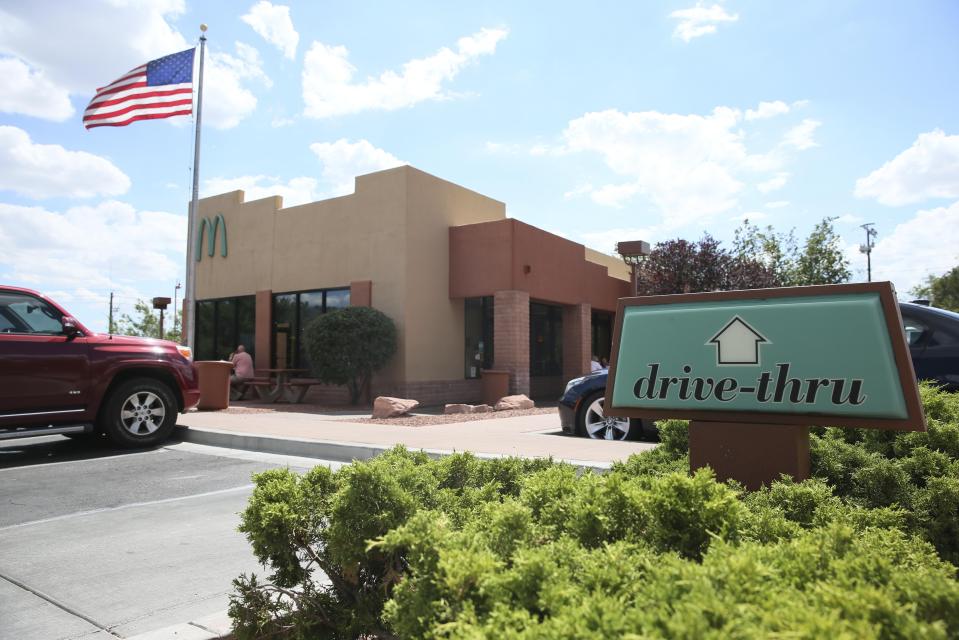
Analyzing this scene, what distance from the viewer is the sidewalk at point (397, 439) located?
273 inches

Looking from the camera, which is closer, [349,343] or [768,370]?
[768,370]

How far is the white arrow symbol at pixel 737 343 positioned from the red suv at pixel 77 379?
7.61 m

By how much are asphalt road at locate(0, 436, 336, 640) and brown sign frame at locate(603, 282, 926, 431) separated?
2566 millimetres

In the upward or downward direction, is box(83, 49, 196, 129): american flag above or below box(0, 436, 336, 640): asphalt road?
above

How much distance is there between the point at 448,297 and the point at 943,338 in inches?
448

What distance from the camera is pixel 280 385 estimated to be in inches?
647

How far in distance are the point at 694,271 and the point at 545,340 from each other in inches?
361

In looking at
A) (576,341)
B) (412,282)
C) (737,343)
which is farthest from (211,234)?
(737,343)

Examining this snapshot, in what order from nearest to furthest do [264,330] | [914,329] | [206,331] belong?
1. [914,329]
2. [264,330]
3. [206,331]

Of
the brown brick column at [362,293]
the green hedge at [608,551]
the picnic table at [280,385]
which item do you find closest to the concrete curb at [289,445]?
the green hedge at [608,551]

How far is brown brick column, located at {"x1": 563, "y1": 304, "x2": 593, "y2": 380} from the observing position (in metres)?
18.9

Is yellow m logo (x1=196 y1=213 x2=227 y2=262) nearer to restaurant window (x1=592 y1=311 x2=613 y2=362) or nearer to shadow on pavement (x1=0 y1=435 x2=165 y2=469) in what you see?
shadow on pavement (x1=0 y1=435 x2=165 y2=469)

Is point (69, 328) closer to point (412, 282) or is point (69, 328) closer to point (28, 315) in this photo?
point (28, 315)

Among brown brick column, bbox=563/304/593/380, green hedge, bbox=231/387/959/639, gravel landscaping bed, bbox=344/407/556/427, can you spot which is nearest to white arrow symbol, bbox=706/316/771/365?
green hedge, bbox=231/387/959/639
